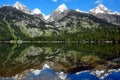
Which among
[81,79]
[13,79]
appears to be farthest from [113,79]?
[13,79]

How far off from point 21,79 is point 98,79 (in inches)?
372

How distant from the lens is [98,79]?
114 ft

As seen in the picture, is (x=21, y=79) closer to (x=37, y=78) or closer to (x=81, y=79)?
(x=37, y=78)

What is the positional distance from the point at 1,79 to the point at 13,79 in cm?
191

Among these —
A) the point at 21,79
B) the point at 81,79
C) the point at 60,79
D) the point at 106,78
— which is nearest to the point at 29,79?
the point at 21,79

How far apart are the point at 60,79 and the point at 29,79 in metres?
3.85

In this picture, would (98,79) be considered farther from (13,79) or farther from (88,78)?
(13,79)

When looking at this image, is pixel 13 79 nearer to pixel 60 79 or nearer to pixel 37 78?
pixel 37 78

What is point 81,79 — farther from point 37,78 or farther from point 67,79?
point 37,78

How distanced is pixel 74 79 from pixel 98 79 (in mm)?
3078

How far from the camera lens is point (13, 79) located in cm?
3628

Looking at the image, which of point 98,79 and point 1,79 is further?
point 1,79

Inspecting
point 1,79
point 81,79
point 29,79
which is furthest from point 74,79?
point 1,79

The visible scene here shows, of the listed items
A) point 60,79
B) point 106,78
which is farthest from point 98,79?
point 60,79
